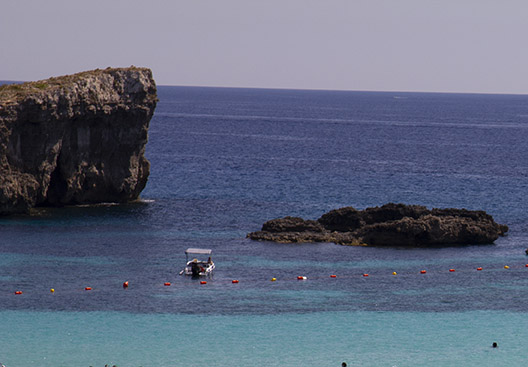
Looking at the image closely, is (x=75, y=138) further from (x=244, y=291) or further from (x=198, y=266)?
(x=244, y=291)

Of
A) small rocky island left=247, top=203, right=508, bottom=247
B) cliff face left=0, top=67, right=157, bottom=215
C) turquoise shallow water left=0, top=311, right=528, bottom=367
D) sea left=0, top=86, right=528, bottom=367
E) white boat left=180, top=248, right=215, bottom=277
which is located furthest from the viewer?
cliff face left=0, top=67, right=157, bottom=215

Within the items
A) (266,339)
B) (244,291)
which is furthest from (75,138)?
(266,339)

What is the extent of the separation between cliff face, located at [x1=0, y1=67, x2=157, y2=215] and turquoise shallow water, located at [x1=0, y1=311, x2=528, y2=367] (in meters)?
35.9

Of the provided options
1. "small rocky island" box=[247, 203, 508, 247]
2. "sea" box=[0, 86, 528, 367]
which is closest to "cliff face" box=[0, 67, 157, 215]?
"sea" box=[0, 86, 528, 367]

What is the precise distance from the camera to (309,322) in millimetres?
58500

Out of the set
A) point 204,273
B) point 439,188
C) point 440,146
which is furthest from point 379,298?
point 440,146

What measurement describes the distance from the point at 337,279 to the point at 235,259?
33.3ft

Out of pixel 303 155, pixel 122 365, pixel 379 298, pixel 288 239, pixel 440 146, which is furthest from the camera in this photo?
pixel 440 146

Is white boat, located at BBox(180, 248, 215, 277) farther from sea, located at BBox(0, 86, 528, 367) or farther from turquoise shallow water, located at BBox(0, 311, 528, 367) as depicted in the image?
turquoise shallow water, located at BBox(0, 311, 528, 367)

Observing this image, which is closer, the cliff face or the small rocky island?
the small rocky island

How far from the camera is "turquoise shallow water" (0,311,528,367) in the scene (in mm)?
50906

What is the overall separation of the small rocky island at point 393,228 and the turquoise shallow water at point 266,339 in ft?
72.2

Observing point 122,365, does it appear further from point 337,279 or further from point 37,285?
point 337,279

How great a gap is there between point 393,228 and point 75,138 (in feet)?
125
